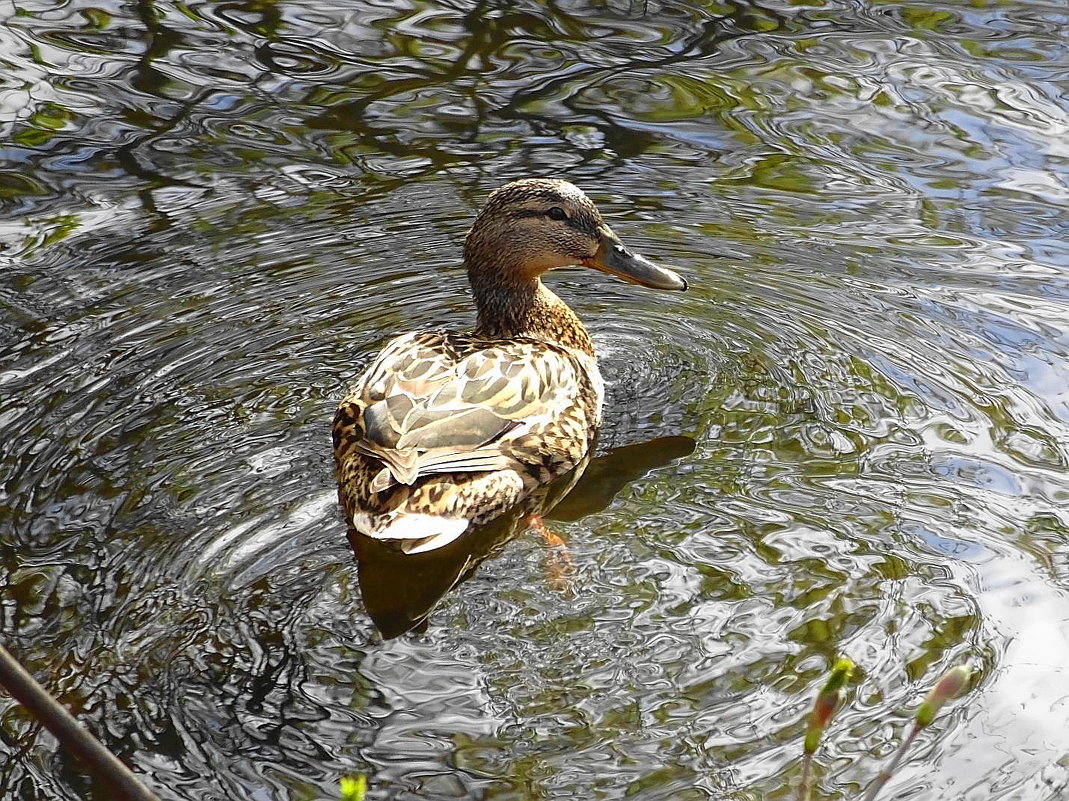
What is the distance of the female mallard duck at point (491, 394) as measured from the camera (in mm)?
5031

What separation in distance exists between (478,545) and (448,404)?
55 cm

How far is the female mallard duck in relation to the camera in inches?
198

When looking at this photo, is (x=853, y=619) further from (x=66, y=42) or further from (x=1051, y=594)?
(x=66, y=42)

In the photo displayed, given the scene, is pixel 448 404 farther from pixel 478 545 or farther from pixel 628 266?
pixel 628 266

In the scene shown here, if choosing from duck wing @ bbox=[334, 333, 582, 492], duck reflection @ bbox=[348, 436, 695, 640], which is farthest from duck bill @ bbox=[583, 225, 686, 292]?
duck reflection @ bbox=[348, 436, 695, 640]

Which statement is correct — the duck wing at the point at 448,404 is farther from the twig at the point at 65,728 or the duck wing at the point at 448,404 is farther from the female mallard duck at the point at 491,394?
the twig at the point at 65,728

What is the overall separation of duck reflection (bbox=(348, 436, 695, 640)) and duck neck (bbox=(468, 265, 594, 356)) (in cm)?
95

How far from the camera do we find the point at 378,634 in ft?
14.5

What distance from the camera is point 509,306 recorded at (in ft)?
21.6

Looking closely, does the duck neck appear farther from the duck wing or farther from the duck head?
the duck wing

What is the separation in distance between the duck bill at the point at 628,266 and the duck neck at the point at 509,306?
0.28 m

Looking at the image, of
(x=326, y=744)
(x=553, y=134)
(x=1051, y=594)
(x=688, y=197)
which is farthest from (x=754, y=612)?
(x=553, y=134)

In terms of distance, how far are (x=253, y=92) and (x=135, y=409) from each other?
3437 millimetres

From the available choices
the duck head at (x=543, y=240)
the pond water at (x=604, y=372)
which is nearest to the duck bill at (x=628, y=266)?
the duck head at (x=543, y=240)
